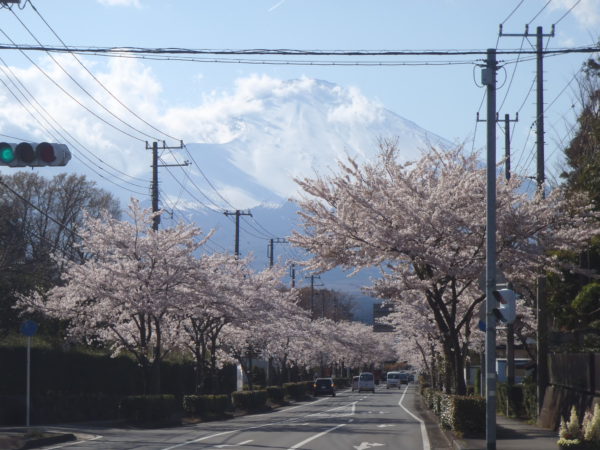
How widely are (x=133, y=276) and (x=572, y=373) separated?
53.3 feet

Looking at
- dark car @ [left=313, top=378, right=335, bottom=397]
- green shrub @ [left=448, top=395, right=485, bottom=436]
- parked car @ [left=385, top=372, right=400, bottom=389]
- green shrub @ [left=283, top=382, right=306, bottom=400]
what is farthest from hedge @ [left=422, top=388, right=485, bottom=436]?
parked car @ [left=385, top=372, right=400, bottom=389]

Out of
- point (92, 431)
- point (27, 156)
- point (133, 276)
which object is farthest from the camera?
point (133, 276)

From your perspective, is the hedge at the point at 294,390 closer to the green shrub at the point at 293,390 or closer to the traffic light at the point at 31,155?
the green shrub at the point at 293,390

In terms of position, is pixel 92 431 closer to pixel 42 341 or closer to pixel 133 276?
pixel 133 276

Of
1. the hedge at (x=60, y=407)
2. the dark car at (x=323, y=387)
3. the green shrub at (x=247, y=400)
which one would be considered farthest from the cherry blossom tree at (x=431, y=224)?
the dark car at (x=323, y=387)

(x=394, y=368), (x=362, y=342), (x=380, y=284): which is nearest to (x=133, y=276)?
(x=380, y=284)

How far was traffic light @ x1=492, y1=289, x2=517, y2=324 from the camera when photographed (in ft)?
54.9

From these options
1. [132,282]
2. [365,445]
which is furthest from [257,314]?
[365,445]

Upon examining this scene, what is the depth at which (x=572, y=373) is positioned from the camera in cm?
2488

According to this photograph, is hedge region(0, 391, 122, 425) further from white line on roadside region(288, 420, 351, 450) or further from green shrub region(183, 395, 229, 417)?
white line on roadside region(288, 420, 351, 450)

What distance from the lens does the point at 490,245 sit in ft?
57.0

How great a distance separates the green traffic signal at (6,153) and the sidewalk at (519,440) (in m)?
11.1

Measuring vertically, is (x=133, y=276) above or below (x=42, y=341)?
above

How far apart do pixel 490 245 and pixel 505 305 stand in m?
1.22
